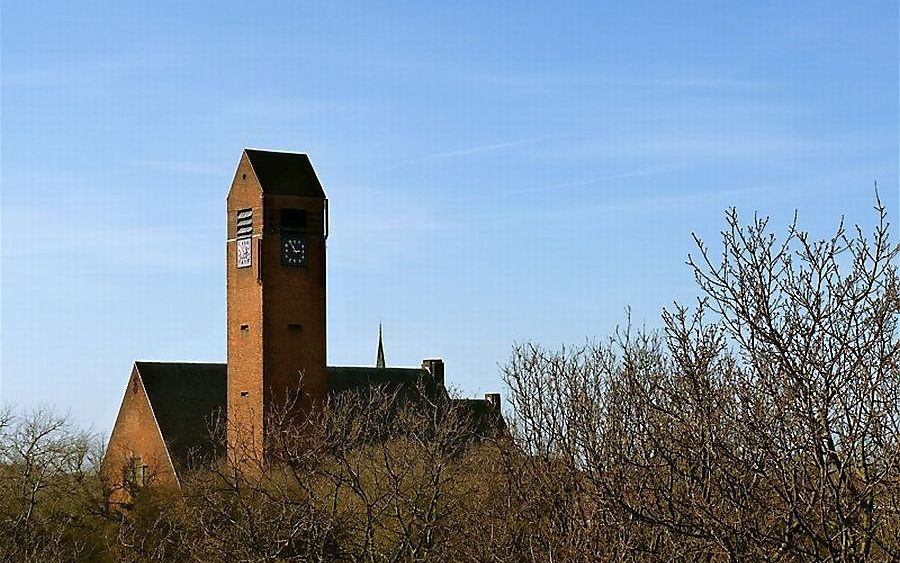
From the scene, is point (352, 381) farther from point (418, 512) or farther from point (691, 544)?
point (691, 544)

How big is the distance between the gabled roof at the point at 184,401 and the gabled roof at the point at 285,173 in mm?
9106

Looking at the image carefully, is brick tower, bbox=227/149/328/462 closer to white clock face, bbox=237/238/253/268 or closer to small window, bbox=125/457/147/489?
white clock face, bbox=237/238/253/268

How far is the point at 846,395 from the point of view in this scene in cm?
1111

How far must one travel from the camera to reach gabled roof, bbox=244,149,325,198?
151 feet

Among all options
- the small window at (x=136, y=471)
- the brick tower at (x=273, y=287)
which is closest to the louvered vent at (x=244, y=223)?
the brick tower at (x=273, y=287)

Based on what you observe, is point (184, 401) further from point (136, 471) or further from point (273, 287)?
point (273, 287)

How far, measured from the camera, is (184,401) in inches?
2119

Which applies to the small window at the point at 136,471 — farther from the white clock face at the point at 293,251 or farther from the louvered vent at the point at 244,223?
the white clock face at the point at 293,251

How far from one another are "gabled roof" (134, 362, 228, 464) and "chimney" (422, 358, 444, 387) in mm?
8935

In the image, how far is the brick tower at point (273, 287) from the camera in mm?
45812

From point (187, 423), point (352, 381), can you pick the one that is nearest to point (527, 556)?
point (187, 423)

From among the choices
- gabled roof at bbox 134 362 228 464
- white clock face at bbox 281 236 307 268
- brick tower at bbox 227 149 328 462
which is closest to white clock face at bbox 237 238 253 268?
brick tower at bbox 227 149 328 462

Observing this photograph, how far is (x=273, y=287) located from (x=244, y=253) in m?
1.47

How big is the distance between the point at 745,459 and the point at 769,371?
79 centimetres
